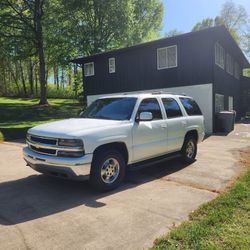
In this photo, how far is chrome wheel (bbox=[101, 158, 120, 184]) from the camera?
5.60 meters

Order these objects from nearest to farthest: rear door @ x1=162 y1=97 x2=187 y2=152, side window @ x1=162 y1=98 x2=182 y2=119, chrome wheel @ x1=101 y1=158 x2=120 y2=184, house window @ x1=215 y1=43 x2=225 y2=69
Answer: chrome wheel @ x1=101 y1=158 x2=120 y2=184 < rear door @ x1=162 y1=97 x2=187 y2=152 < side window @ x1=162 y1=98 x2=182 y2=119 < house window @ x1=215 y1=43 x2=225 y2=69

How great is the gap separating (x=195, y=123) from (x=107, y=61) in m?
13.6

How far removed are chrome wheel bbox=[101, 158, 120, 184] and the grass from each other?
5.98 feet

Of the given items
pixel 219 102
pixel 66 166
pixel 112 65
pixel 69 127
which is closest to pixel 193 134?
pixel 69 127

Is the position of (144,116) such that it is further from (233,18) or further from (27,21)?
(233,18)

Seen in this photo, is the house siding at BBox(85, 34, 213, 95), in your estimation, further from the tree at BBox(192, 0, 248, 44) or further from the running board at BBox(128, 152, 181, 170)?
the tree at BBox(192, 0, 248, 44)

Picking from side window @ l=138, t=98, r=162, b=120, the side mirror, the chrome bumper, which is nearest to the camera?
the chrome bumper

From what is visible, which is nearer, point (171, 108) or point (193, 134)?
point (171, 108)

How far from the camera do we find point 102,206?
4.89m

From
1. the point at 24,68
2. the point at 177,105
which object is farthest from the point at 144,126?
the point at 24,68

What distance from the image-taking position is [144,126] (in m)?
6.33

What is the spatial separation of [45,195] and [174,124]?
3497 millimetres

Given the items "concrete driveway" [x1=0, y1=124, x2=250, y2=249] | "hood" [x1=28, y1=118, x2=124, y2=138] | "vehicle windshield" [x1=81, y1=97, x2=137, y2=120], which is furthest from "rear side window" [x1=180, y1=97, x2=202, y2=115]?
"hood" [x1=28, y1=118, x2=124, y2=138]

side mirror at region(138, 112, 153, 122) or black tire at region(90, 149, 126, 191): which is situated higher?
side mirror at region(138, 112, 153, 122)
